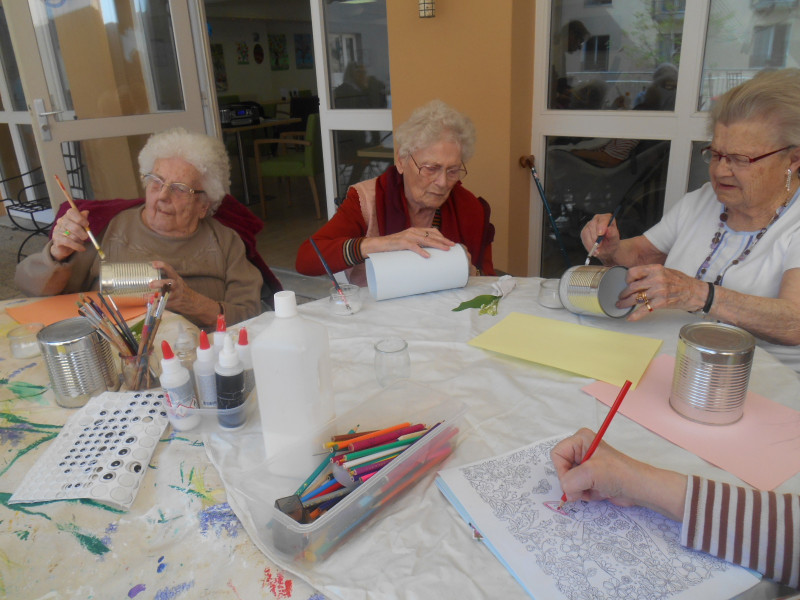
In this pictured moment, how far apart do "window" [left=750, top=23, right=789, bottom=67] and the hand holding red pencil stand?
226cm

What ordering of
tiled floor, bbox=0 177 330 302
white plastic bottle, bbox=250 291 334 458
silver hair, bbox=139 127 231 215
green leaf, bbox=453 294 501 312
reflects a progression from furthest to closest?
1. tiled floor, bbox=0 177 330 302
2. silver hair, bbox=139 127 231 215
3. green leaf, bbox=453 294 501 312
4. white plastic bottle, bbox=250 291 334 458

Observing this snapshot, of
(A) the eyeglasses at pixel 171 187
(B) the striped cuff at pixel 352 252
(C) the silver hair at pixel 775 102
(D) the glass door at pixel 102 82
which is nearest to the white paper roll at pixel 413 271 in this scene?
(B) the striped cuff at pixel 352 252

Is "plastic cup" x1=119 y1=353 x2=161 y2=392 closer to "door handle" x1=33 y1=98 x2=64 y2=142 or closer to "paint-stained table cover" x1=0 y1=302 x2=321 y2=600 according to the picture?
"paint-stained table cover" x1=0 y1=302 x2=321 y2=600

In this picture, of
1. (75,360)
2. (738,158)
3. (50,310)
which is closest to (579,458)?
(75,360)

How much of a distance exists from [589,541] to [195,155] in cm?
161

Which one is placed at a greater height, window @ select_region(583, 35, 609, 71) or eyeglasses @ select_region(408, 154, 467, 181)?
window @ select_region(583, 35, 609, 71)

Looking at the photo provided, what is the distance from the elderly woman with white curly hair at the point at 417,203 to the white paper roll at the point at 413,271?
0.51 ft

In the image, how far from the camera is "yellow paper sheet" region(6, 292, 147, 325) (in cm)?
140

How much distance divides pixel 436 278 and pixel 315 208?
4.59m

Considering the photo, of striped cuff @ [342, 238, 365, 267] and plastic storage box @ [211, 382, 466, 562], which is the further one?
striped cuff @ [342, 238, 365, 267]

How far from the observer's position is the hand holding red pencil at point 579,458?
736mm

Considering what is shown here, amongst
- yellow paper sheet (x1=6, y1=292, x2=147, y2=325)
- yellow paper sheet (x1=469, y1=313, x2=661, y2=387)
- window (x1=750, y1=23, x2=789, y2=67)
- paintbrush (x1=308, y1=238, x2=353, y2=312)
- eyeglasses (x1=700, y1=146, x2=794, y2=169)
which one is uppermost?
window (x1=750, y1=23, x2=789, y2=67)

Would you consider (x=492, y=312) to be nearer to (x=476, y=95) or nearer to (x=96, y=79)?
(x=476, y=95)

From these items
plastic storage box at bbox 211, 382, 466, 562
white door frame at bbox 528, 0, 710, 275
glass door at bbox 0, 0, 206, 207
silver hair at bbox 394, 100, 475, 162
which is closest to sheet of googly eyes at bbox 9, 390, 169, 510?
plastic storage box at bbox 211, 382, 466, 562
